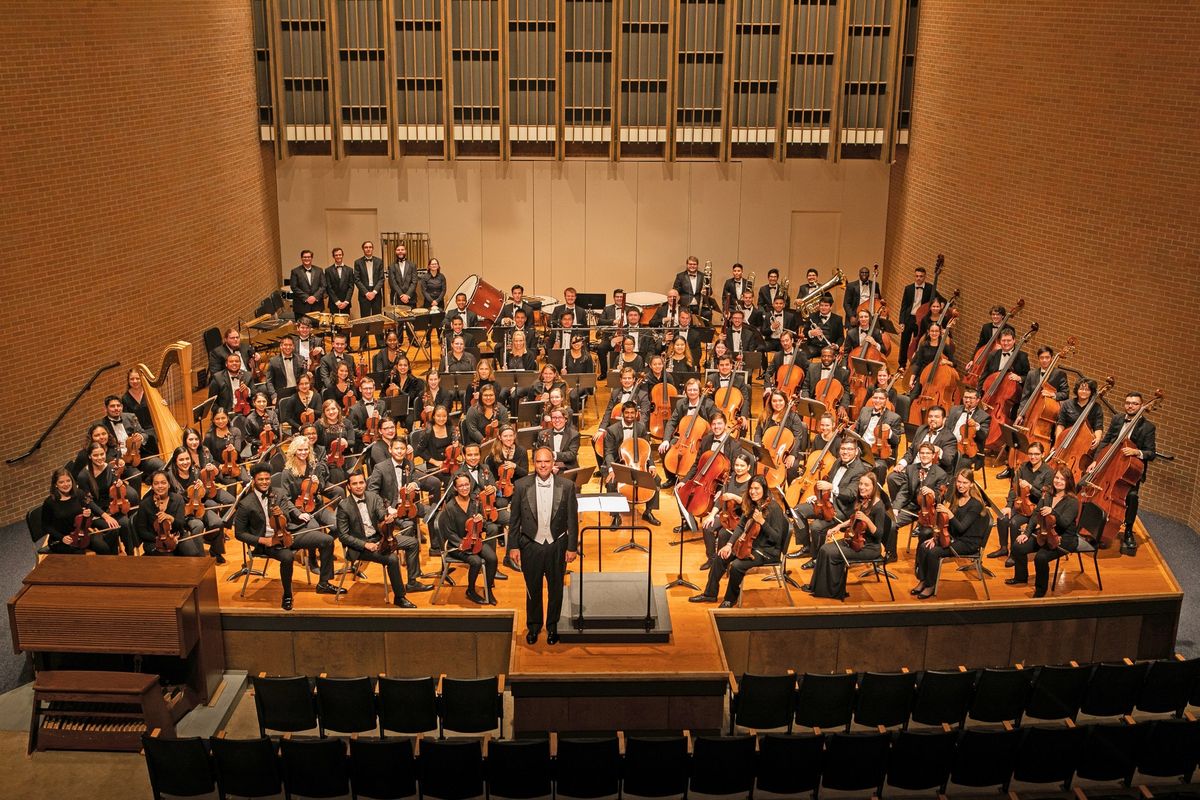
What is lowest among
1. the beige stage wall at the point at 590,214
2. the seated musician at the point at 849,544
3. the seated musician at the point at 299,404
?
the seated musician at the point at 849,544

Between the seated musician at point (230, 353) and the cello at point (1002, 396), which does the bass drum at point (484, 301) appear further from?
the cello at point (1002, 396)

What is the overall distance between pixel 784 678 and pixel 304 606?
3.67m

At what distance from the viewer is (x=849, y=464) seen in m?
9.77

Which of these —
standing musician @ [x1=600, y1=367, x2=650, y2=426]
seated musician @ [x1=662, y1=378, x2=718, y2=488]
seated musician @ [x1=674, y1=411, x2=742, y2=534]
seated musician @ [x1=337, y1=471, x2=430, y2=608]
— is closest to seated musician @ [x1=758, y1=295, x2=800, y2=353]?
standing musician @ [x1=600, y1=367, x2=650, y2=426]

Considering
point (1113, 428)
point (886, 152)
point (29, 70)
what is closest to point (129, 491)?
point (29, 70)

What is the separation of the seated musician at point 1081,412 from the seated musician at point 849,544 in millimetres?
2162

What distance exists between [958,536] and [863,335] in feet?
13.1

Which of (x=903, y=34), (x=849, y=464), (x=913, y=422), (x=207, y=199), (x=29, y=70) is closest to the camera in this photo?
(x=849, y=464)

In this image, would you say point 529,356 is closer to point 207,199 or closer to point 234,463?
point 234,463

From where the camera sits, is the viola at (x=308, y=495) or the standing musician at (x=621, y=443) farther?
the standing musician at (x=621, y=443)

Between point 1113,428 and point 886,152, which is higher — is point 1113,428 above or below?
below

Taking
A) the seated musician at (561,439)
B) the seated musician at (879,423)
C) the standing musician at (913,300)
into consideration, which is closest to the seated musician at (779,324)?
the standing musician at (913,300)

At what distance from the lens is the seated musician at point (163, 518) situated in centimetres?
905

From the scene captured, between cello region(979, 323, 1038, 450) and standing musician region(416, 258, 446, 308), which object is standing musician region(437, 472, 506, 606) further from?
standing musician region(416, 258, 446, 308)
